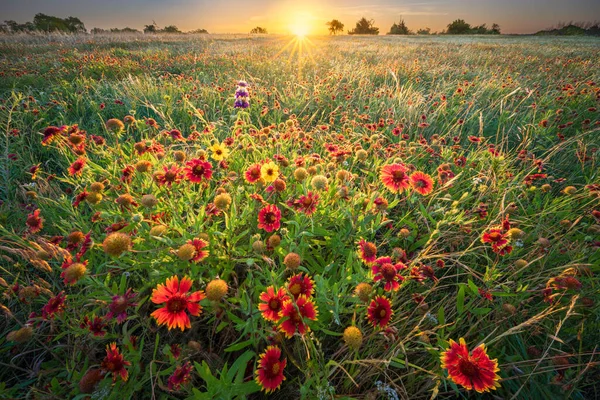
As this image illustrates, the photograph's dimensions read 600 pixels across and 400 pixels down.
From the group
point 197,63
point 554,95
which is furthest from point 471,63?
point 197,63

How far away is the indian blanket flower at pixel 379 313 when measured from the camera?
1.05 m

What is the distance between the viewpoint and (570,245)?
62.2 inches

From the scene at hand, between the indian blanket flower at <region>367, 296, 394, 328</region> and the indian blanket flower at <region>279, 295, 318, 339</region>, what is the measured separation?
227 millimetres

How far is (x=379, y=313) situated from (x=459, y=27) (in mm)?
63062

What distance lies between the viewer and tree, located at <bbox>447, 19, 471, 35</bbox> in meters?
48.5

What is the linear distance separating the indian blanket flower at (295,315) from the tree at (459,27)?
62.0 metres

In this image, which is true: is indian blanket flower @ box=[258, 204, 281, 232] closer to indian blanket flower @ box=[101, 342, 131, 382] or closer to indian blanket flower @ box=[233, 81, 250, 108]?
indian blanket flower @ box=[101, 342, 131, 382]

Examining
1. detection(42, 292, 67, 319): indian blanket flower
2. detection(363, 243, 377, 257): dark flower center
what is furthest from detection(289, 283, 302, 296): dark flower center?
detection(42, 292, 67, 319): indian blanket flower

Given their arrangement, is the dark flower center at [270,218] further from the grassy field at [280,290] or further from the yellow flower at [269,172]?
the yellow flower at [269,172]

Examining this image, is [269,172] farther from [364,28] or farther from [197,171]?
[364,28]

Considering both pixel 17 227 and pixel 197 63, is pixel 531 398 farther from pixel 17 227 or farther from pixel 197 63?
pixel 197 63

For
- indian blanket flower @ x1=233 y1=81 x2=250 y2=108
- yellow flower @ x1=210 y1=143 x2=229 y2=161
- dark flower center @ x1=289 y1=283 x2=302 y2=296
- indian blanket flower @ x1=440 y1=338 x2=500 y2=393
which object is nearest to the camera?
indian blanket flower @ x1=440 y1=338 x2=500 y2=393

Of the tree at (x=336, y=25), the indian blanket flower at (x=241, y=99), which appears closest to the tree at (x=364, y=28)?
the tree at (x=336, y=25)

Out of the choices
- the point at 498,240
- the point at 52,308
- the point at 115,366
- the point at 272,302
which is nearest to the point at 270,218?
the point at 272,302
